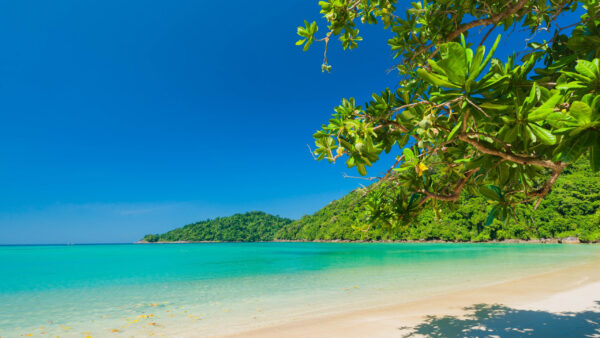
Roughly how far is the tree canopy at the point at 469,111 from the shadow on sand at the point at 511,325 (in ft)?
11.1

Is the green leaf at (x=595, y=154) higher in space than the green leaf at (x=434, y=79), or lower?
lower

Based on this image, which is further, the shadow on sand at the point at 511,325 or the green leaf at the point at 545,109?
the shadow on sand at the point at 511,325

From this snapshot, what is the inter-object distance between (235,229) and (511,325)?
13481 centimetres

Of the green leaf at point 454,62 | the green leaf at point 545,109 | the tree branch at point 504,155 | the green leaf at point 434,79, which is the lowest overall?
the tree branch at point 504,155

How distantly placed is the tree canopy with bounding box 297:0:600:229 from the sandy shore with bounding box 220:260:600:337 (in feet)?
11.8

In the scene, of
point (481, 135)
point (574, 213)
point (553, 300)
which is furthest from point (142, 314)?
point (574, 213)

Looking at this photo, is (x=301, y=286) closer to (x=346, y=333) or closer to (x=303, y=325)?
(x=303, y=325)

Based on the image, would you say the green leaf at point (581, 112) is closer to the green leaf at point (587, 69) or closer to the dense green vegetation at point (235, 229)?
the green leaf at point (587, 69)

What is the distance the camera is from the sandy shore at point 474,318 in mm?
5168

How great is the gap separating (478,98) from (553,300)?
8.89 m

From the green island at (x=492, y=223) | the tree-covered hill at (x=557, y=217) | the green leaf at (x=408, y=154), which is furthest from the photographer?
the tree-covered hill at (x=557, y=217)

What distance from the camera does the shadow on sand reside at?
4824 millimetres

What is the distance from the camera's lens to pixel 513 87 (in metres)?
1.58

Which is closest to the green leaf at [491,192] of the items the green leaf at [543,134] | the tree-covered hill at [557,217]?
the green leaf at [543,134]
